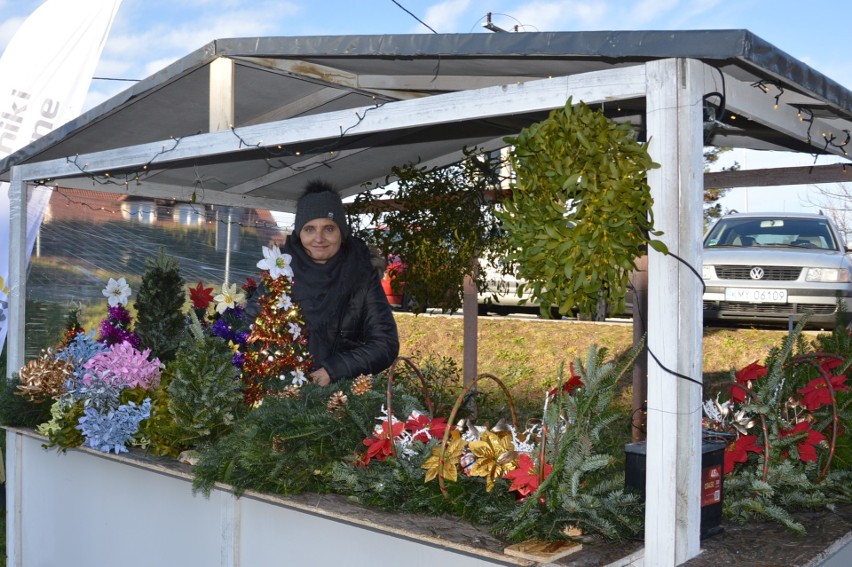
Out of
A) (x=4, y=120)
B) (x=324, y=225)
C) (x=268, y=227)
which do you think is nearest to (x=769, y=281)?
(x=268, y=227)

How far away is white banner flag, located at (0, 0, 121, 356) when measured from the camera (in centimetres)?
664

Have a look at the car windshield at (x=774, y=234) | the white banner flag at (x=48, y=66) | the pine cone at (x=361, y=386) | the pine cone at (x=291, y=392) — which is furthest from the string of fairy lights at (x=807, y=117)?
the car windshield at (x=774, y=234)

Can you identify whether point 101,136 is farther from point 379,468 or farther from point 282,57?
point 379,468

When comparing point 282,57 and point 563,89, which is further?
point 282,57

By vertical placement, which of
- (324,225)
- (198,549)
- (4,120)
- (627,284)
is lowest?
(198,549)

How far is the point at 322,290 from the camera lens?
4.47 meters

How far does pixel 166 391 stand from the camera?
4.04m

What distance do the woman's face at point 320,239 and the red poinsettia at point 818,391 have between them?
2.42 meters

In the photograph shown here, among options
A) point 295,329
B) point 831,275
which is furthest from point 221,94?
point 831,275

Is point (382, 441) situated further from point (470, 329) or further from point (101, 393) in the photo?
point (470, 329)

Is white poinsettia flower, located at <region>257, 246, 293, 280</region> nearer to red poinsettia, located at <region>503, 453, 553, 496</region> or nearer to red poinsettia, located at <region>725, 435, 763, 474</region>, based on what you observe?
red poinsettia, located at <region>503, 453, 553, 496</region>

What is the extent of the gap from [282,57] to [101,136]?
1612mm

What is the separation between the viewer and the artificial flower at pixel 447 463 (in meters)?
2.75

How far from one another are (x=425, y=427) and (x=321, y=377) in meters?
1.16
